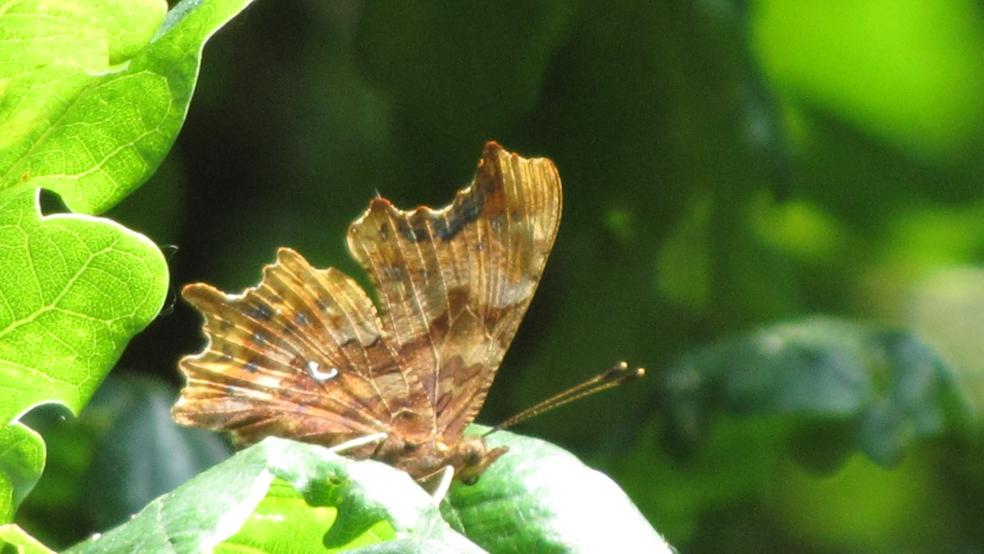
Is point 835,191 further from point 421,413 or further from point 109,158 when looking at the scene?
point 109,158

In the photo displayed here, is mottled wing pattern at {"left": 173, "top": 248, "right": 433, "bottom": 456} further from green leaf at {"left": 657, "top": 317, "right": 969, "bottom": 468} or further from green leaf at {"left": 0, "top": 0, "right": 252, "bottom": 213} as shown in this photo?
green leaf at {"left": 657, "top": 317, "right": 969, "bottom": 468}

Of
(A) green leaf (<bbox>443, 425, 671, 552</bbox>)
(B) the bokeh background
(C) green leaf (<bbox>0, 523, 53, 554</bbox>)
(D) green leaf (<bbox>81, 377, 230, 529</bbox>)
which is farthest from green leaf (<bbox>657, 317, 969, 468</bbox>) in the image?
(C) green leaf (<bbox>0, 523, 53, 554</bbox>)

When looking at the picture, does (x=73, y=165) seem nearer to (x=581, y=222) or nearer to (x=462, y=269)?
(x=462, y=269)

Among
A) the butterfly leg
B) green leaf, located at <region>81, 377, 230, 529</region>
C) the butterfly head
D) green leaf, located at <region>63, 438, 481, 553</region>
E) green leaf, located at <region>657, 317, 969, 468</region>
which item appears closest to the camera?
green leaf, located at <region>63, 438, 481, 553</region>

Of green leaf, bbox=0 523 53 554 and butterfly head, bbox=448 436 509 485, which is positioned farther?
butterfly head, bbox=448 436 509 485

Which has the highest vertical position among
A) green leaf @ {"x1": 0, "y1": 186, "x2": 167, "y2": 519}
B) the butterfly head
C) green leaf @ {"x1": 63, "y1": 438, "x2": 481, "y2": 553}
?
green leaf @ {"x1": 0, "y1": 186, "x2": 167, "y2": 519}

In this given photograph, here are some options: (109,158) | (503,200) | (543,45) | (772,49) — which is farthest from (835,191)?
(109,158)

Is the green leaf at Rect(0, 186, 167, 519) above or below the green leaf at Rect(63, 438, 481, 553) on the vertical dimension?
above

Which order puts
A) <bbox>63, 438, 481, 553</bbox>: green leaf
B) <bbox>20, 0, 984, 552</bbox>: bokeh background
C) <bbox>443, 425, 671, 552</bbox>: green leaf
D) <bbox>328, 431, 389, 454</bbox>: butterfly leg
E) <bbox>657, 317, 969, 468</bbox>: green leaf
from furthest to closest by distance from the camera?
1. <bbox>657, 317, 969, 468</bbox>: green leaf
2. <bbox>20, 0, 984, 552</bbox>: bokeh background
3. <bbox>328, 431, 389, 454</bbox>: butterfly leg
4. <bbox>443, 425, 671, 552</bbox>: green leaf
5. <bbox>63, 438, 481, 553</bbox>: green leaf
